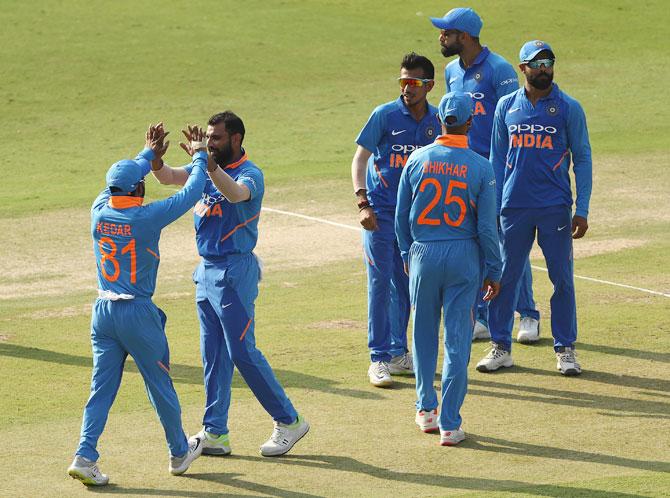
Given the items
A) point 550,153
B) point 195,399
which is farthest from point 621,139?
point 195,399

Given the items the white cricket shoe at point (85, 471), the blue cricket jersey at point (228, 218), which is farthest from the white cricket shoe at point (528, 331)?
the white cricket shoe at point (85, 471)

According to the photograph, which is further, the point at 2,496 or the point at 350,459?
the point at 350,459

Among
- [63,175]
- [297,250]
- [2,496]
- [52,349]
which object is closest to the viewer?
[2,496]

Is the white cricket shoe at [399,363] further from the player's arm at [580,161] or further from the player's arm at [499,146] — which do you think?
the player's arm at [580,161]

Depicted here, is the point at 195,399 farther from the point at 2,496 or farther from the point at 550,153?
the point at 550,153

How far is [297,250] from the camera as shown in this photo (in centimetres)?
1608

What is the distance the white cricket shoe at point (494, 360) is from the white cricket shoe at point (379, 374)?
2.71 ft

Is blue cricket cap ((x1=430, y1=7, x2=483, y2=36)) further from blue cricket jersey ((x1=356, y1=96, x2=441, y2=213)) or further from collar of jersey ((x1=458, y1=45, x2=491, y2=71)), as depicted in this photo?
blue cricket jersey ((x1=356, y1=96, x2=441, y2=213))

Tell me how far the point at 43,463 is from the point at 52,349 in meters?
3.20

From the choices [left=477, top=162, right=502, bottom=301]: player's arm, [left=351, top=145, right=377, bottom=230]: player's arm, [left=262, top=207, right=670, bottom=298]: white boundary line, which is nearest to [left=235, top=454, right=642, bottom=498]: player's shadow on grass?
[left=477, top=162, right=502, bottom=301]: player's arm

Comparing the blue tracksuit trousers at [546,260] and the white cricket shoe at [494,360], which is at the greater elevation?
the blue tracksuit trousers at [546,260]

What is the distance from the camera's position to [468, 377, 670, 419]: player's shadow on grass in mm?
10070

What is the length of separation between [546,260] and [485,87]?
1801 millimetres

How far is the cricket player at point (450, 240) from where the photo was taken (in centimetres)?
921
